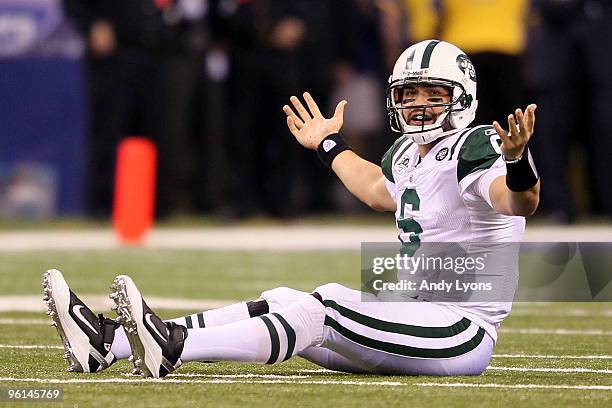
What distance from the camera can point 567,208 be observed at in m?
11.9

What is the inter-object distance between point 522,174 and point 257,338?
0.90 m

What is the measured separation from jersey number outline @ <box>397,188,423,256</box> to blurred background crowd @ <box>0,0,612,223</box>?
21.3 feet

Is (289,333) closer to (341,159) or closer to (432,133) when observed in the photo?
(432,133)

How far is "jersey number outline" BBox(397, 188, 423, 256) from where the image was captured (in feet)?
15.9

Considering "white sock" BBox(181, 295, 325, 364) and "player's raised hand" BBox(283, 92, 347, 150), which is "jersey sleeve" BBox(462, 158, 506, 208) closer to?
"white sock" BBox(181, 295, 325, 364)

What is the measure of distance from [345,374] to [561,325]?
206 cm

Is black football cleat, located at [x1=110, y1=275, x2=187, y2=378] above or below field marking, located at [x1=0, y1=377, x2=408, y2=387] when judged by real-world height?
above

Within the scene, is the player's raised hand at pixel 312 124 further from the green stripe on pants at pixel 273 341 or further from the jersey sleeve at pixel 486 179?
the green stripe on pants at pixel 273 341

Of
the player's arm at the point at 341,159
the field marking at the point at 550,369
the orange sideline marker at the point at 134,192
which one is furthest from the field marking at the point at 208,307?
the orange sideline marker at the point at 134,192

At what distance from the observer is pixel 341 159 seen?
17.4ft

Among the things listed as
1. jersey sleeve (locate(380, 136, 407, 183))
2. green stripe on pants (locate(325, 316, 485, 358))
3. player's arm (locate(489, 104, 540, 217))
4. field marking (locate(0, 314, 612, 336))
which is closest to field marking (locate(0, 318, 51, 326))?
field marking (locate(0, 314, 612, 336))

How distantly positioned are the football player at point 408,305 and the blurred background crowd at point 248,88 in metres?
6.39

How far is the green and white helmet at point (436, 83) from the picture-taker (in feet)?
16.1

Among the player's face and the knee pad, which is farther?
the player's face
